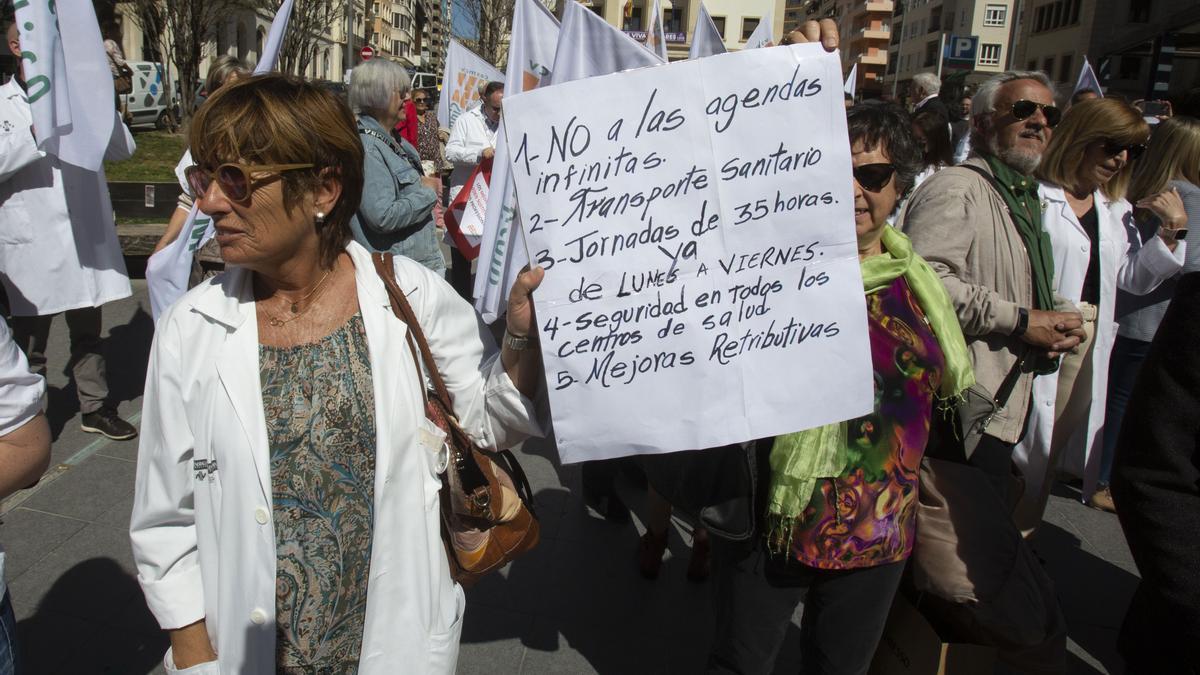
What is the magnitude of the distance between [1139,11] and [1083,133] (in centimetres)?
4892

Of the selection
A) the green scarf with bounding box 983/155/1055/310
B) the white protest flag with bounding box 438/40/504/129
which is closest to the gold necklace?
the green scarf with bounding box 983/155/1055/310

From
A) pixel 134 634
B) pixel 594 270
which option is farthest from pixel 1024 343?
pixel 134 634

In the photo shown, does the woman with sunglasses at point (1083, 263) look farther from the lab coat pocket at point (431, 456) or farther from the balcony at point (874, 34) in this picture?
the balcony at point (874, 34)

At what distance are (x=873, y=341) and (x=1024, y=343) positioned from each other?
1.01m

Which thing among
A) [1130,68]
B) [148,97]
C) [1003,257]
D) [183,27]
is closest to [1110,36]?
[1130,68]

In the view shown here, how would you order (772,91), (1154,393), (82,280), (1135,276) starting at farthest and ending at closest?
(82,280) < (1135,276) < (772,91) < (1154,393)

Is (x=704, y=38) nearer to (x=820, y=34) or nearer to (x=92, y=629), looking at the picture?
(x=820, y=34)

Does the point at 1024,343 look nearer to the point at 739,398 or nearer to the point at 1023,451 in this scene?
the point at 1023,451

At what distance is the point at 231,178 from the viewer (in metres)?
1.57

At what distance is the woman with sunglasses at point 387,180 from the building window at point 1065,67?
168ft

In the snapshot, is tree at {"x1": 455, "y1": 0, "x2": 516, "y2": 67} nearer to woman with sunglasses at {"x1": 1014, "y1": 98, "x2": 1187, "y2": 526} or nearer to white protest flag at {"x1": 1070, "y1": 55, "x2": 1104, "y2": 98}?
white protest flag at {"x1": 1070, "y1": 55, "x2": 1104, "y2": 98}

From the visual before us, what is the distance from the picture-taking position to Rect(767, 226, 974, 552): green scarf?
1.99 meters

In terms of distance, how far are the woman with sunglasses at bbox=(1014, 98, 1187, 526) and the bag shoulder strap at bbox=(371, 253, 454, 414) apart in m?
2.34

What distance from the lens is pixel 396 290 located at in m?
1.70
